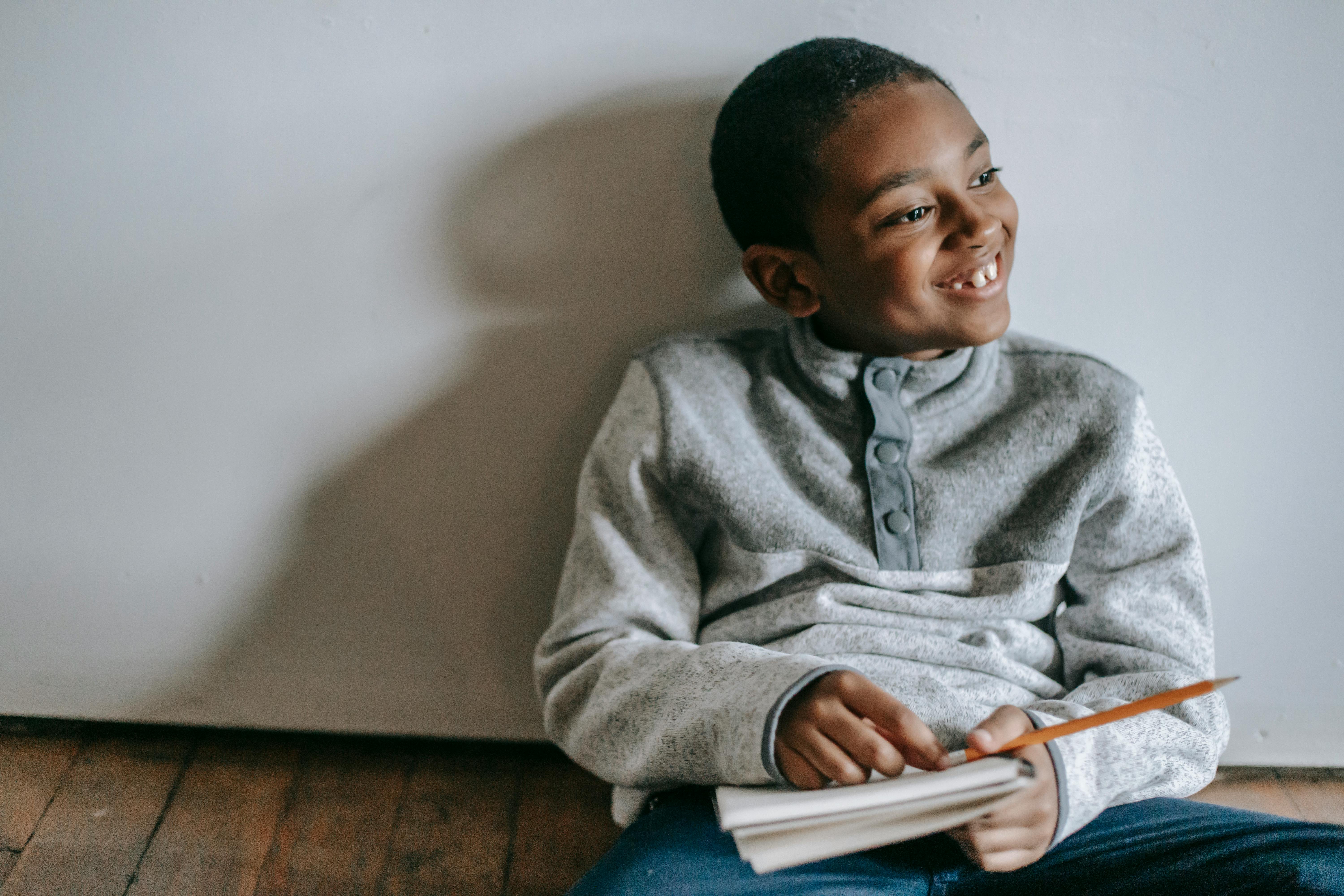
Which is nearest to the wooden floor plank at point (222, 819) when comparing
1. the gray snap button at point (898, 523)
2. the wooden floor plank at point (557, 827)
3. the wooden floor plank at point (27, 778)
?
the wooden floor plank at point (27, 778)

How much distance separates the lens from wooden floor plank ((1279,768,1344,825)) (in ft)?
3.45

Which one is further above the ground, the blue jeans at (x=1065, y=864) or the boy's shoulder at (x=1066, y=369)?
the boy's shoulder at (x=1066, y=369)

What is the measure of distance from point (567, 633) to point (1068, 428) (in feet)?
1.46

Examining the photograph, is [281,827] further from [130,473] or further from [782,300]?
[782,300]

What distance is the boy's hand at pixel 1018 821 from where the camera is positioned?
0.68 metres

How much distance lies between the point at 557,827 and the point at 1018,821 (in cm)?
53

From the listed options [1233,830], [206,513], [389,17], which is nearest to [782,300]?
[389,17]

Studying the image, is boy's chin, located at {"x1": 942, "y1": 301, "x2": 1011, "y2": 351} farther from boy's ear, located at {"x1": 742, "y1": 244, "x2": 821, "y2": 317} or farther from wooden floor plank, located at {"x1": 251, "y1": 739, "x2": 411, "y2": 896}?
wooden floor plank, located at {"x1": 251, "y1": 739, "x2": 411, "y2": 896}

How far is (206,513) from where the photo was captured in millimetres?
1018

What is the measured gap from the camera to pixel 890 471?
0.81m

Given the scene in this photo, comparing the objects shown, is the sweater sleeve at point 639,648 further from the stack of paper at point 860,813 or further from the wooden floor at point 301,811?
the wooden floor at point 301,811

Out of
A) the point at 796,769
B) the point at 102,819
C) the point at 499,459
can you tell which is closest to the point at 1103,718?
the point at 796,769

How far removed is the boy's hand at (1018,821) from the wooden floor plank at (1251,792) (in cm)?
48

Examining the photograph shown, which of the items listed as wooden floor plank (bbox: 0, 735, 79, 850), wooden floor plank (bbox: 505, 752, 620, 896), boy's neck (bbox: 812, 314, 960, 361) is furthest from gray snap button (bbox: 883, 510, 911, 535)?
wooden floor plank (bbox: 0, 735, 79, 850)
